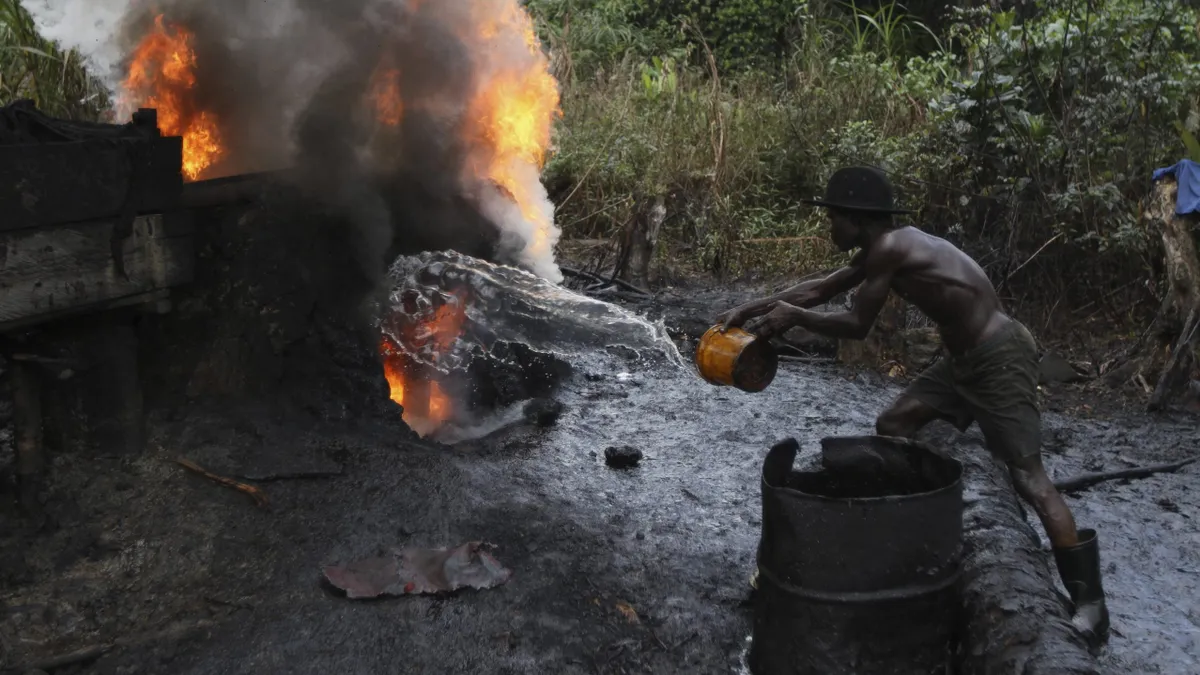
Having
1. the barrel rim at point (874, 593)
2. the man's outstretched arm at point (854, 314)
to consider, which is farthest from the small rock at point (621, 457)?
the barrel rim at point (874, 593)

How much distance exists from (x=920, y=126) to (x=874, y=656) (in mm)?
8571

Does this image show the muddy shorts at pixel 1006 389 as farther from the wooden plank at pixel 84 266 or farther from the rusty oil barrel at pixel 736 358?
the wooden plank at pixel 84 266

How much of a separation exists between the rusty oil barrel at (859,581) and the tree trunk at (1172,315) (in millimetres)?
4374

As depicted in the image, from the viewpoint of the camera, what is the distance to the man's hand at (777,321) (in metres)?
3.93

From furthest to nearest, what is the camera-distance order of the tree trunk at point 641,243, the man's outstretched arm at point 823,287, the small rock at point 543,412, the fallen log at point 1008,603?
the tree trunk at point 641,243
the small rock at point 543,412
the man's outstretched arm at point 823,287
the fallen log at point 1008,603

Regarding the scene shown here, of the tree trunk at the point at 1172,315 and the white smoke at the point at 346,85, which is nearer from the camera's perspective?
the white smoke at the point at 346,85

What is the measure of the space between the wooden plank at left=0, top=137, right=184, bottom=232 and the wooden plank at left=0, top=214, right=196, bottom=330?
6 cm

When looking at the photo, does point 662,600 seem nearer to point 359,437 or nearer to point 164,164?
point 359,437

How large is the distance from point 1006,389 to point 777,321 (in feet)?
3.38

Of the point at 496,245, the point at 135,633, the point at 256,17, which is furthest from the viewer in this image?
the point at 496,245

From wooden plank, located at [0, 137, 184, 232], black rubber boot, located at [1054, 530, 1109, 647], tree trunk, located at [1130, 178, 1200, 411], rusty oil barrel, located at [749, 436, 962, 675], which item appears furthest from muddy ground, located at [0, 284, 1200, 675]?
wooden plank, located at [0, 137, 184, 232]

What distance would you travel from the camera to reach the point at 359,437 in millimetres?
5422

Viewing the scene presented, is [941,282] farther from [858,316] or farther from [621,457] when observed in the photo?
[621,457]

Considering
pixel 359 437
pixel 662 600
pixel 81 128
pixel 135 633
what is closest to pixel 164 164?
pixel 81 128
